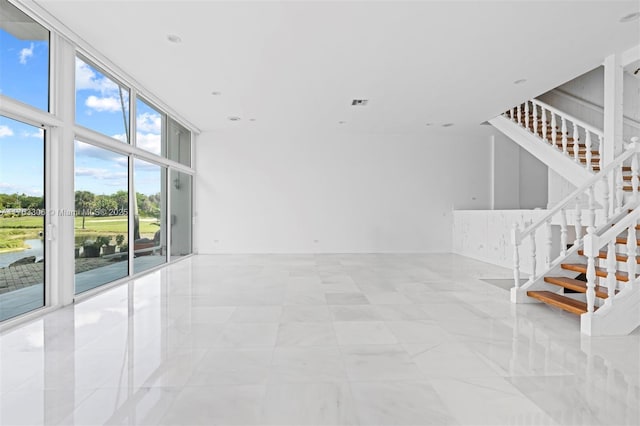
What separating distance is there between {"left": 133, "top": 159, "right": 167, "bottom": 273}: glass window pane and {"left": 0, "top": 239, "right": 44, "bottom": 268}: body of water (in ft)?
6.94

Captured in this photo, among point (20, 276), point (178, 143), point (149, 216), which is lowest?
point (20, 276)

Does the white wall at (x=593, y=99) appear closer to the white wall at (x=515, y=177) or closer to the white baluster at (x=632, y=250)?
the white wall at (x=515, y=177)

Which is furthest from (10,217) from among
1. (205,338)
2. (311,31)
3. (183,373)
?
(311,31)

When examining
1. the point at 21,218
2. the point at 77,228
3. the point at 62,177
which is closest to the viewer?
the point at 21,218

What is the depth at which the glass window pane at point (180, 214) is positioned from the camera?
849 centimetres

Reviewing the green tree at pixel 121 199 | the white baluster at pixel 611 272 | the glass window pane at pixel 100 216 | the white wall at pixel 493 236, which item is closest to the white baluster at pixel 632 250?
the white baluster at pixel 611 272

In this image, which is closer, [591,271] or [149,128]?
[591,271]

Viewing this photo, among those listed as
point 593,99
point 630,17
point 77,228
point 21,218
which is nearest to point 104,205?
point 77,228

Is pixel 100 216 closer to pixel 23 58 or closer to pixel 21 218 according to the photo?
pixel 21 218

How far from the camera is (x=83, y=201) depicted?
488 centimetres

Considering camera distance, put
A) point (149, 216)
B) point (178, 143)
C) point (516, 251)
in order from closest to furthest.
Answer: point (516, 251) < point (149, 216) < point (178, 143)

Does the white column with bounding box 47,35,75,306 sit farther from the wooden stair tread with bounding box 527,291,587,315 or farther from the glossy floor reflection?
Result: the wooden stair tread with bounding box 527,291,587,315

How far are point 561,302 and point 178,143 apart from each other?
27.0 ft

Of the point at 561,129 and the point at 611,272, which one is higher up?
the point at 561,129
